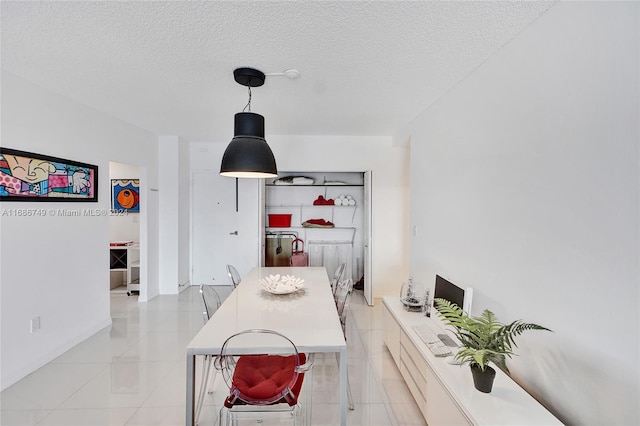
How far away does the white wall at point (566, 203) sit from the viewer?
1.28 meters

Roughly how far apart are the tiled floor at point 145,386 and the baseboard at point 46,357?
0.15ft

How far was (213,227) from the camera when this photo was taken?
5.45 m

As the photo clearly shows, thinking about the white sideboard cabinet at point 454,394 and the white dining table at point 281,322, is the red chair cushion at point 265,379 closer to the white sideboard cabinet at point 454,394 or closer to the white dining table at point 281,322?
the white dining table at point 281,322

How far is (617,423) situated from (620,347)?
32 cm

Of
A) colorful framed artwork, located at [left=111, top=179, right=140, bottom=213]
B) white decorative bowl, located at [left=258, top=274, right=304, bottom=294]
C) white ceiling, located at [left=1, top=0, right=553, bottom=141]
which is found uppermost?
white ceiling, located at [left=1, top=0, right=553, bottom=141]

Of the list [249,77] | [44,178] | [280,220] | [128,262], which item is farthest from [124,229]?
[249,77]

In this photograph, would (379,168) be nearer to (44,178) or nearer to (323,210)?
(323,210)

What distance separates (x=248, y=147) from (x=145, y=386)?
2.06 metres

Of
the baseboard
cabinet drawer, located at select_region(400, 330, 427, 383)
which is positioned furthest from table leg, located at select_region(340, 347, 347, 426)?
the baseboard

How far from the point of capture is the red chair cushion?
1.71 metres

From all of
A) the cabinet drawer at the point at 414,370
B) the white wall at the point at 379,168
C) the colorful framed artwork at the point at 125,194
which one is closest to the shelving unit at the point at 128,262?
the colorful framed artwork at the point at 125,194

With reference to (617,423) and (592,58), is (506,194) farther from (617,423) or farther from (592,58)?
(617,423)

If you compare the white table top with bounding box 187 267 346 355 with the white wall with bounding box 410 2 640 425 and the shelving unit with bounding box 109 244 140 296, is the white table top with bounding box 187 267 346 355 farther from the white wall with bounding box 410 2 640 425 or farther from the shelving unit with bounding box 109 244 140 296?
the shelving unit with bounding box 109 244 140 296

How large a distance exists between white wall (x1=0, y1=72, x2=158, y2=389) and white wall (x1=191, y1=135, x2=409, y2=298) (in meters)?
2.35
